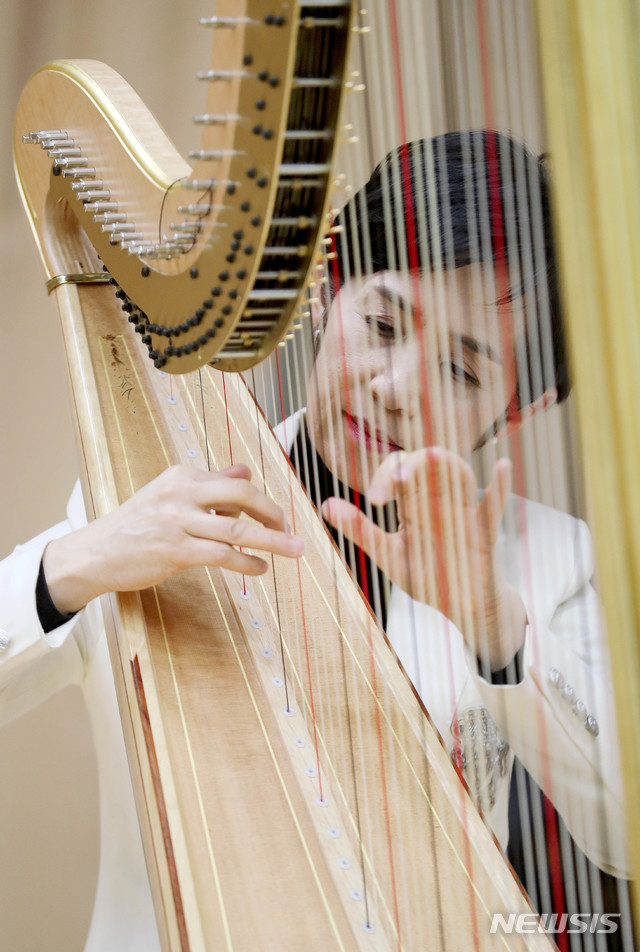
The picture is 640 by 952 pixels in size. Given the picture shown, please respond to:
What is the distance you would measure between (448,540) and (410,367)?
0.21 meters

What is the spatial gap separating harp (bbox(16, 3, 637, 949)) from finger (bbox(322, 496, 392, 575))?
0.15 meters

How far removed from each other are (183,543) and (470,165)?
439 mm

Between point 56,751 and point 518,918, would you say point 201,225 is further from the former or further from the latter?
point 56,751

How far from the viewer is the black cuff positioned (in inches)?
41.5

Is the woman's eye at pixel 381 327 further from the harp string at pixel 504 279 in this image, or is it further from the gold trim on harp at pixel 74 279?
the gold trim on harp at pixel 74 279

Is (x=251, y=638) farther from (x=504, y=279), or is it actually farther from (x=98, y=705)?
(x=504, y=279)

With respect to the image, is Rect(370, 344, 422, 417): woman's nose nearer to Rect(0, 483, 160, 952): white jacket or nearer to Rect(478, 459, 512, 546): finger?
Rect(478, 459, 512, 546): finger

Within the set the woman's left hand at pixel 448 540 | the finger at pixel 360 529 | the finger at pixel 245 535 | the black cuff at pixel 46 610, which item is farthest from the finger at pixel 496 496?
the black cuff at pixel 46 610

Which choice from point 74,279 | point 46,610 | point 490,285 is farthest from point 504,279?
point 74,279

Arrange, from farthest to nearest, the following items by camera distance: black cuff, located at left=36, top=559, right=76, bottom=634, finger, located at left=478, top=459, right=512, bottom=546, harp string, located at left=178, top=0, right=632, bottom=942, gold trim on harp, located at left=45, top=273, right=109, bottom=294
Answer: gold trim on harp, located at left=45, top=273, right=109, bottom=294
black cuff, located at left=36, top=559, right=76, bottom=634
finger, located at left=478, top=459, right=512, bottom=546
harp string, located at left=178, top=0, right=632, bottom=942

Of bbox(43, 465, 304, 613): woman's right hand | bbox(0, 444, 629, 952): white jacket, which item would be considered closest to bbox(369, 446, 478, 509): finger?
bbox(0, 444, 629, 952): white jacket

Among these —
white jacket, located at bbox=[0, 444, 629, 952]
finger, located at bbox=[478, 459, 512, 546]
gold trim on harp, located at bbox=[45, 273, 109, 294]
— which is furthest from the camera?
gold trim on harp, located at bbox=[45, 273, 109, 294]

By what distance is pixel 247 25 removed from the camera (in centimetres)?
63

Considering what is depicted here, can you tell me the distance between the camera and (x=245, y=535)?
0.95 meters
